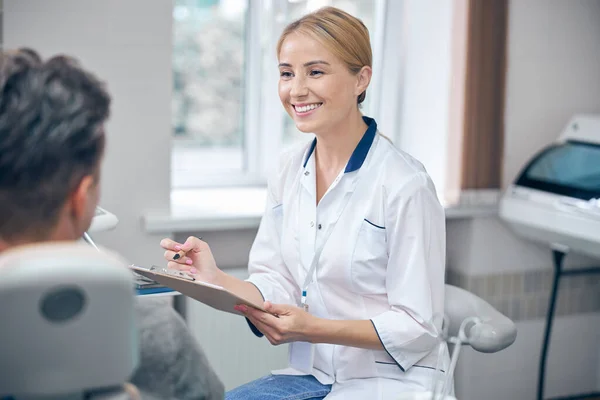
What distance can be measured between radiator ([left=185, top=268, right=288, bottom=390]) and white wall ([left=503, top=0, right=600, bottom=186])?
104 centimetres

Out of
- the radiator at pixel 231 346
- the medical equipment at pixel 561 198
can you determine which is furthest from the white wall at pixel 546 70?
the radiator at pixel 231 346

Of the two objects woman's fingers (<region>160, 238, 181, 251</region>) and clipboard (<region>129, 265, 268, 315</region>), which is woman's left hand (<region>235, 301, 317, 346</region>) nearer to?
clipboard (<region>129, 265, 268, 315</region>)

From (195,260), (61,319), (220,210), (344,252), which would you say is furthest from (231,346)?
(61,319)

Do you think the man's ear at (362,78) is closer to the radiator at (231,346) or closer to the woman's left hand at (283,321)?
the woman's left hand at (283,321)

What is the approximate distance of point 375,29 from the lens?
2.86 m

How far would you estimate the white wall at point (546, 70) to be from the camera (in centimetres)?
264

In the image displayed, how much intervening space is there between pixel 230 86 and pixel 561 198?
124cm

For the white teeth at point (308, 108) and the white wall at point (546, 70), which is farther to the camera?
the white wall at point (546, 70)

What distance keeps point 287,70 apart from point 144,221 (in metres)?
0.76

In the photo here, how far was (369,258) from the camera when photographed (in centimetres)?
165

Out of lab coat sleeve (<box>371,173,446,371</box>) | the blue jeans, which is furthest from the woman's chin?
the blue jeans

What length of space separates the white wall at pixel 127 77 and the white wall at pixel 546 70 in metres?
1.21

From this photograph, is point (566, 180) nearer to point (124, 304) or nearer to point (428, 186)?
point (428, 186)

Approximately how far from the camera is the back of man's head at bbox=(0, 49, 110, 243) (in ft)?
2.69
